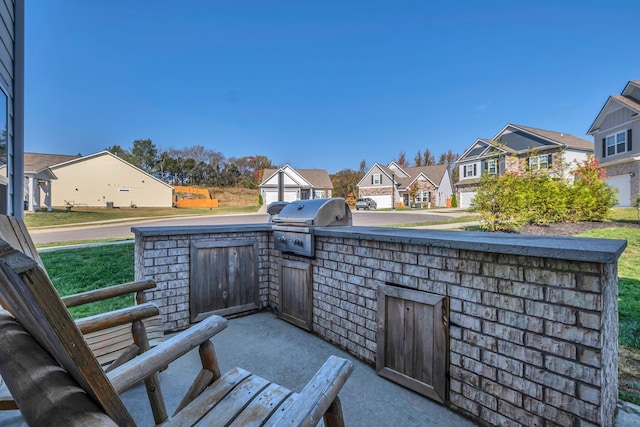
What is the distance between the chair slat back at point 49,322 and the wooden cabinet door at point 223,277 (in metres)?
3.19

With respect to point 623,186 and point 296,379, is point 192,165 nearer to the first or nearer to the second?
point 296,379

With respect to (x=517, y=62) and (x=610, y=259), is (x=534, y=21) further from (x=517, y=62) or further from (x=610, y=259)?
(x=610, y=259)

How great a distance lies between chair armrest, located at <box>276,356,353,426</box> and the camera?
1.10 meters

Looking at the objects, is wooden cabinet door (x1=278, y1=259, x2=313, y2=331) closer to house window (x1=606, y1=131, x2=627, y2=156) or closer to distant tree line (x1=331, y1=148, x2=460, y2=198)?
house window (x1=606, y1=131, x2=627, y2=156)

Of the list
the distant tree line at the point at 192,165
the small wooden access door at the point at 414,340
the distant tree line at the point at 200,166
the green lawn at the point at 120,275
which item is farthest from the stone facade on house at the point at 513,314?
the distant tree line at the point at 200,166

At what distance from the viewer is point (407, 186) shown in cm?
3425

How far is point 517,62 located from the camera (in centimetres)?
1248

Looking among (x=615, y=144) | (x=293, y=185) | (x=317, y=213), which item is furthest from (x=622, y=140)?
(x=293, y=185)

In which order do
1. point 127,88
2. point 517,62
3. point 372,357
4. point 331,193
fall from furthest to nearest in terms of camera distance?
1. point 331,193
2. point 127,88
3. point 517,62
4. point 372,357

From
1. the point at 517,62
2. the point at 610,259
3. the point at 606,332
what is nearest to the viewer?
the point at 610,259

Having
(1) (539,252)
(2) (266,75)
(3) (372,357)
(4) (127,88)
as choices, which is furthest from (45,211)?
(1) (539,252)

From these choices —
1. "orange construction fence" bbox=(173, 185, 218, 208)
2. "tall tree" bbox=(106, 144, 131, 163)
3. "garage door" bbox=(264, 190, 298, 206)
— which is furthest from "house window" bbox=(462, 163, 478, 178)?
"tall tree" bbox=(106, 144, 131, 163)

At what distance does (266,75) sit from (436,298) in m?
15.3

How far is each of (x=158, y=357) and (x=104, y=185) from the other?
26.5m
